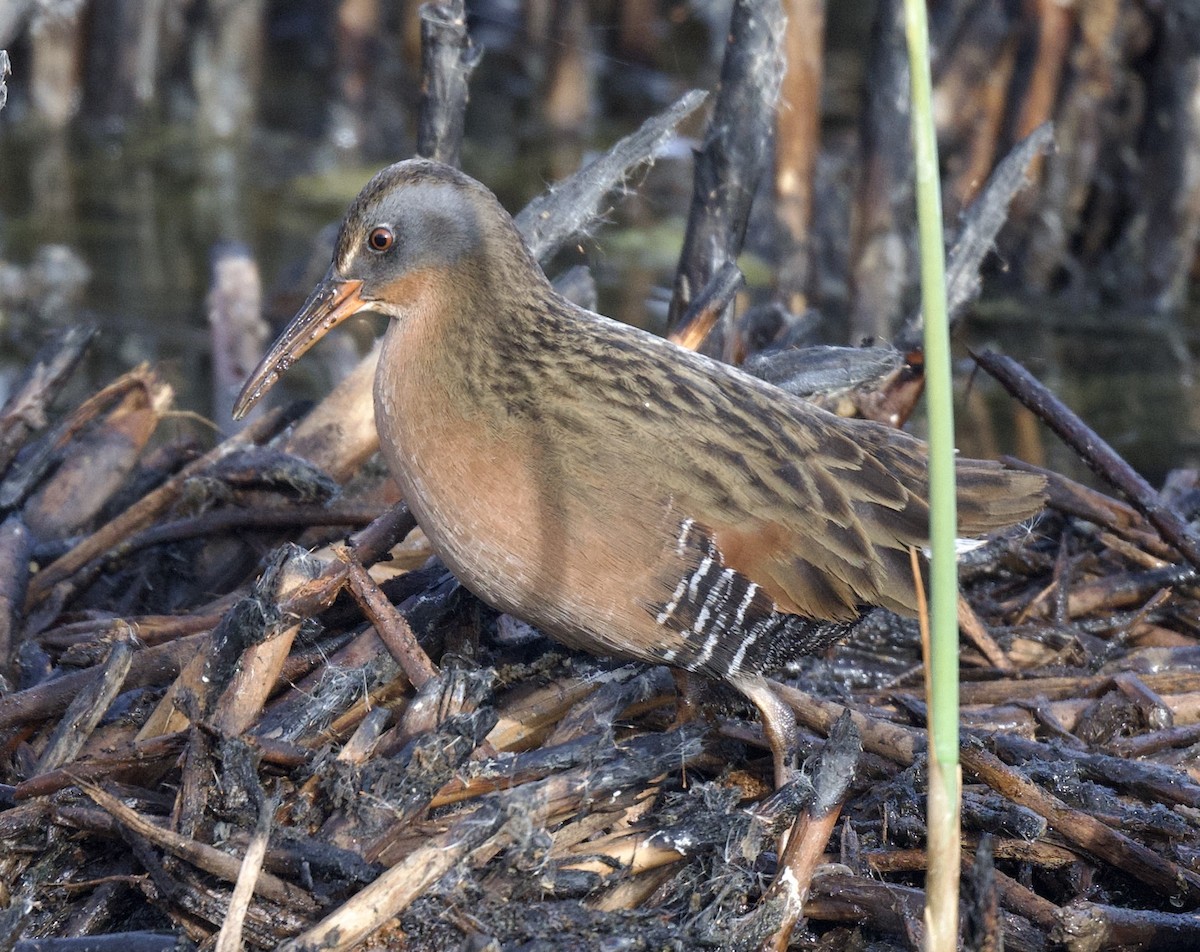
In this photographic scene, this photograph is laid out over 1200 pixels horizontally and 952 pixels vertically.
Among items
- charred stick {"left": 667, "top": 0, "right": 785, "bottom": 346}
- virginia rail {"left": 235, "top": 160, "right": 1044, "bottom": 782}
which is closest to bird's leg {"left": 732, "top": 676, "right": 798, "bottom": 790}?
virginia rail {"left": 235, "top": 160, "right": 1044, "bottom": 782}

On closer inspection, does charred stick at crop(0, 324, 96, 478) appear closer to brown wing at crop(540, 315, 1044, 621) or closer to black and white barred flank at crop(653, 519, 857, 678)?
brown wing at crop(540, 315, 1044, 621)

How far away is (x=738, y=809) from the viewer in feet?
9.09

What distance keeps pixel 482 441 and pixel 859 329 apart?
130 inches

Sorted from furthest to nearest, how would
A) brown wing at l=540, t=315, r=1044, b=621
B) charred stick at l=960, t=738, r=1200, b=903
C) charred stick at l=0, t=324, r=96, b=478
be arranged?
1. charred stick at l=0, t=324, r=96, b=478
2. brown wing at l=540, t=315, r=1044, b=621
3. charred stick at l=960, t=738, r=1200, b=903

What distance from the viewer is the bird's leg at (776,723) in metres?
2.81

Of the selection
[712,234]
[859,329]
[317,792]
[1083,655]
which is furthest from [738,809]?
[859,329]

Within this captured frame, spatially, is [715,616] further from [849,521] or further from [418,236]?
[418,236]

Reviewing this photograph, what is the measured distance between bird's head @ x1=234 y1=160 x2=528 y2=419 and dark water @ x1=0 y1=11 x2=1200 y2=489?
1995mm

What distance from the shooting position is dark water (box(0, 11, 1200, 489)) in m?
5.87

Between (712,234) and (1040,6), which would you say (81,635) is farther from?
(1040,6)

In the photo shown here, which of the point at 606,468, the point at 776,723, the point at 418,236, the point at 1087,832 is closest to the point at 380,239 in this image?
the point at 418,236

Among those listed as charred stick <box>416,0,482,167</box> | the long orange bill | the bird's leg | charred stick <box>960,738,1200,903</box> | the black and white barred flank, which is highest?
charred stick <box>416,0,482,167</box>

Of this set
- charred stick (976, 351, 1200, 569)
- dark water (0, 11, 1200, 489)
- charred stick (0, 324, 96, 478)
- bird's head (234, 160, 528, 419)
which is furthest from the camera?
dark water (0, 11, 1200, 489)

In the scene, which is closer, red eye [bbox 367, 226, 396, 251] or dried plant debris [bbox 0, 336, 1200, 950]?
dried plant debris [bbox 0, 336, 1200, 950]
